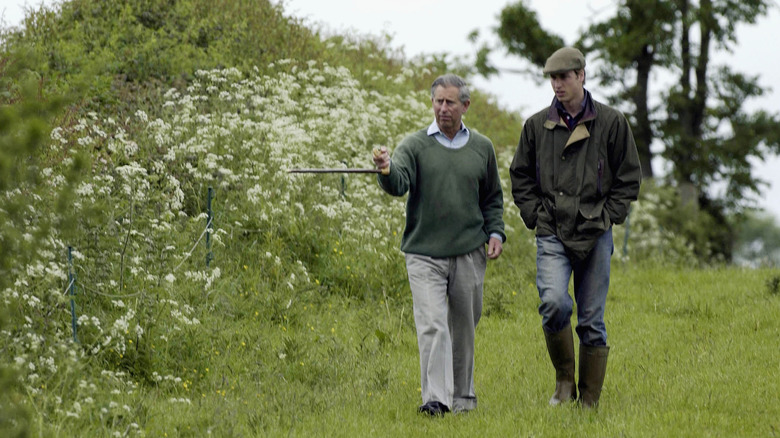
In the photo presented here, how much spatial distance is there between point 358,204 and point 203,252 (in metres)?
3.09

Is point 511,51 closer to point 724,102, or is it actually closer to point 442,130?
point 724,102

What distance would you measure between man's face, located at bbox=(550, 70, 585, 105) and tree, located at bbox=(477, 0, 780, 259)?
54.1 ft

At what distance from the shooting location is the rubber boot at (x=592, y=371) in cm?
660

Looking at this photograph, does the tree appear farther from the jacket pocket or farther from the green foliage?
the jacket pocket

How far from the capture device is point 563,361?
6.66 meters

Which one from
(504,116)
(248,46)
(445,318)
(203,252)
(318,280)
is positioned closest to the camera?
(445,318)

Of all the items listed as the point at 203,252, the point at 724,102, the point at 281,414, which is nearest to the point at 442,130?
the point at 281,414

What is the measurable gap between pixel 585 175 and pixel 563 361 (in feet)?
4.19

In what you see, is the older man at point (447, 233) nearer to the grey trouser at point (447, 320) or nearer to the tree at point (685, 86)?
the grey trouser at point (447, 320)

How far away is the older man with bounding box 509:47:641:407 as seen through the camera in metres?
6.46

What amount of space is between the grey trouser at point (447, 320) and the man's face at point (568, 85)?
3.78ft

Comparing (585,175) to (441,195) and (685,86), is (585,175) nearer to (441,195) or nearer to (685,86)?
(441,195)

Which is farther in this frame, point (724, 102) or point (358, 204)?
Result: point (724, 102)

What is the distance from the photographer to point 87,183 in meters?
8.36
